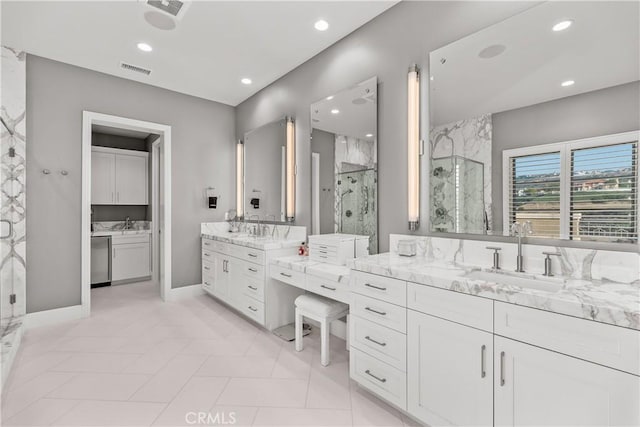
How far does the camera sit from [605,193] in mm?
1457

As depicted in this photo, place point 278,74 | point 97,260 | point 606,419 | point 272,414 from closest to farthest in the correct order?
point 606,419
point 272,414
point 278,74
point 97,260

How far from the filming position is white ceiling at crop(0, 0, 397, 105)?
2.45 m

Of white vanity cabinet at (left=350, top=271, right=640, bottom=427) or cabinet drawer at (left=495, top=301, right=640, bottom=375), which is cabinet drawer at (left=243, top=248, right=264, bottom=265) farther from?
cabinet drawer at (left=495, top=301, right=640, bottom=375)

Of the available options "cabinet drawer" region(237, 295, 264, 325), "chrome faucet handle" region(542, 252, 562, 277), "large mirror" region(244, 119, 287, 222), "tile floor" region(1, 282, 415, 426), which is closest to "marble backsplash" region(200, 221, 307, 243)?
"large mirror" region(244, 119, 287, 222)

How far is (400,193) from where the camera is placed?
237 cm

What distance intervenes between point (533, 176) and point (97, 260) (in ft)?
19.1

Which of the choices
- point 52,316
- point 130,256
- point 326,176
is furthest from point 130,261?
point 326,176

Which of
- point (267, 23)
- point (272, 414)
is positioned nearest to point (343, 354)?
point (272, 414)

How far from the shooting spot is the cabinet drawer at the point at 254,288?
9.64 feet

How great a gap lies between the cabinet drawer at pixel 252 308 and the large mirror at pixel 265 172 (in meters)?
1.01

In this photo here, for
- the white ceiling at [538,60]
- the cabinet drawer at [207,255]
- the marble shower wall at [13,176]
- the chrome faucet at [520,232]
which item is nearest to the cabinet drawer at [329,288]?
the chrome faucet at [520,232]

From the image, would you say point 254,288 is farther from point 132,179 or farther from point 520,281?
point 132,179

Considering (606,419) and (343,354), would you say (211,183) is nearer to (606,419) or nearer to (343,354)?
(343,354)

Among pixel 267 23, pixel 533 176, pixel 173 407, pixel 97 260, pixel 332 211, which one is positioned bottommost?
pixel 173 407
